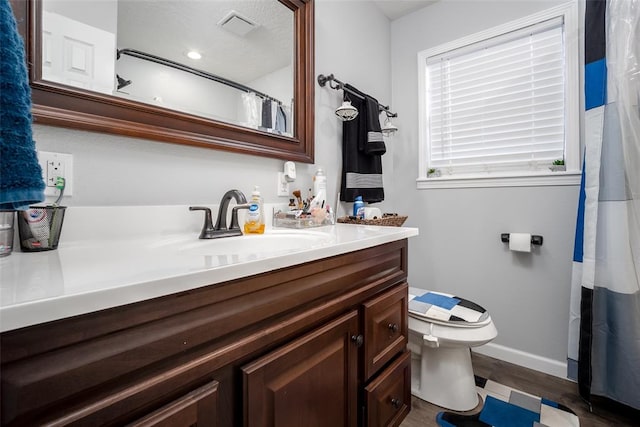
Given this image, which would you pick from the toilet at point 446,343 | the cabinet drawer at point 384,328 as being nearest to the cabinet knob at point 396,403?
the cabinet drawer at point 384,328

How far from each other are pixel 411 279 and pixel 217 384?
6.07 feet

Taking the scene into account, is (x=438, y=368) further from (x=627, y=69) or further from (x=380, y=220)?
(x=627, y=69)

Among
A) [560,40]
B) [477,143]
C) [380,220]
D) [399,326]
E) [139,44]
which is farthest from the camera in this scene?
[477,143]

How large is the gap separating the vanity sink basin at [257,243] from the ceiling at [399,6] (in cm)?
184

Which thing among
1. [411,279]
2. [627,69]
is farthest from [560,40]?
[411,279]

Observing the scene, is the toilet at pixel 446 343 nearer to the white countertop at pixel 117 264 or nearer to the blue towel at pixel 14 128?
the white countertop at pixel 117 264

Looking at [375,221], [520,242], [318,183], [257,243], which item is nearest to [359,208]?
[375,221]

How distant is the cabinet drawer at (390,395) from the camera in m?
0.95

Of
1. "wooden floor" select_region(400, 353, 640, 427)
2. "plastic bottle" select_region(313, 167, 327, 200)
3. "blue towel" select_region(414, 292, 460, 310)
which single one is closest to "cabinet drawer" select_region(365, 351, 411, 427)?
"wooden floor" select_region(400, 353, 640, 427)

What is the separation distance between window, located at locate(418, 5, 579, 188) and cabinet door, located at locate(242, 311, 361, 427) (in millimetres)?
1503

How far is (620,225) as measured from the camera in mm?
1259

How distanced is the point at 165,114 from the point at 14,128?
587mm

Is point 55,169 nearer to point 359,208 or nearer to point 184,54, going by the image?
point 184,54

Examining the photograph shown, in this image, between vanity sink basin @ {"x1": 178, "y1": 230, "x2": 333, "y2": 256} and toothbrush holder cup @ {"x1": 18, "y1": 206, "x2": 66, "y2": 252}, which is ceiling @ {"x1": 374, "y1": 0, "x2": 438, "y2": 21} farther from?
toothbrush holder cup @ {"x1": 18, "y1": 206, "x2": 66, "y2": 252}
